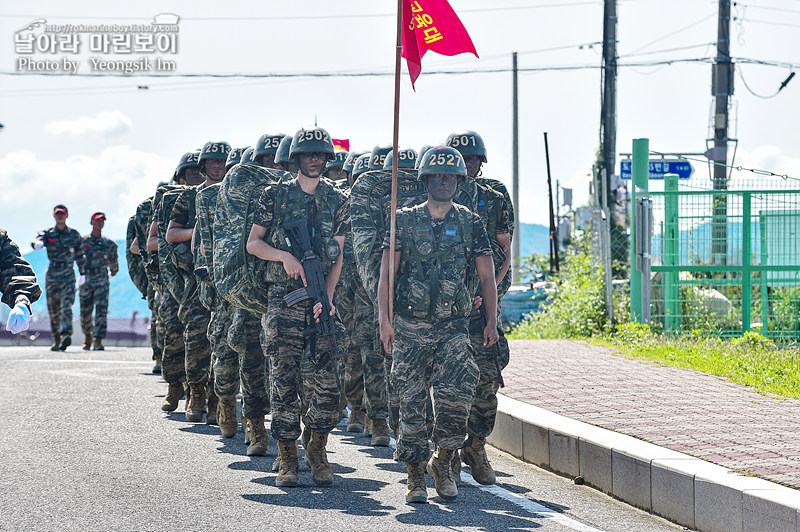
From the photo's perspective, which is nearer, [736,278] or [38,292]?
[38,292]

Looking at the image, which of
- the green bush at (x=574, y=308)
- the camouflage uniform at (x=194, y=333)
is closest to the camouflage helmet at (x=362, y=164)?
the camouflage uniform at (x=194, y=333)

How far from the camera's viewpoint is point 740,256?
14969 mm

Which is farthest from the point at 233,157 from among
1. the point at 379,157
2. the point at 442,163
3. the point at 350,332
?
the point at 442,163

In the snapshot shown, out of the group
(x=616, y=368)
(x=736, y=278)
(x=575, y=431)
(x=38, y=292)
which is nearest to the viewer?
(x=38, y=292)

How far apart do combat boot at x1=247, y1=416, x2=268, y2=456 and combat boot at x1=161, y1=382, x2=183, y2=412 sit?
2.54 metres

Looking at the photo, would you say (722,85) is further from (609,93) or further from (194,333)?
(194,333)

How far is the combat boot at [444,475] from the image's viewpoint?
6.88 m

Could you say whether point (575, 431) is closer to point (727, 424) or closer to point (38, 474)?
point (727, 424)

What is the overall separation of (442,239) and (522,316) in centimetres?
1475

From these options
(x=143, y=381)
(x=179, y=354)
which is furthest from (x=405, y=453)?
(x=143, y=381)

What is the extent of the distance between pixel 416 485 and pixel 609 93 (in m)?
18.8

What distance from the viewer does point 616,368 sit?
1242 cm

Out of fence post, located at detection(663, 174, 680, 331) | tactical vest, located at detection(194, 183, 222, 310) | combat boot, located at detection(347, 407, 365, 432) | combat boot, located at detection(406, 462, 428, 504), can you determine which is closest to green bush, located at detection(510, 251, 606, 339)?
fence post, located at detection(663, 174, 680, 331)

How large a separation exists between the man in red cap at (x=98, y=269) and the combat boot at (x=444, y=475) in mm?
12761
